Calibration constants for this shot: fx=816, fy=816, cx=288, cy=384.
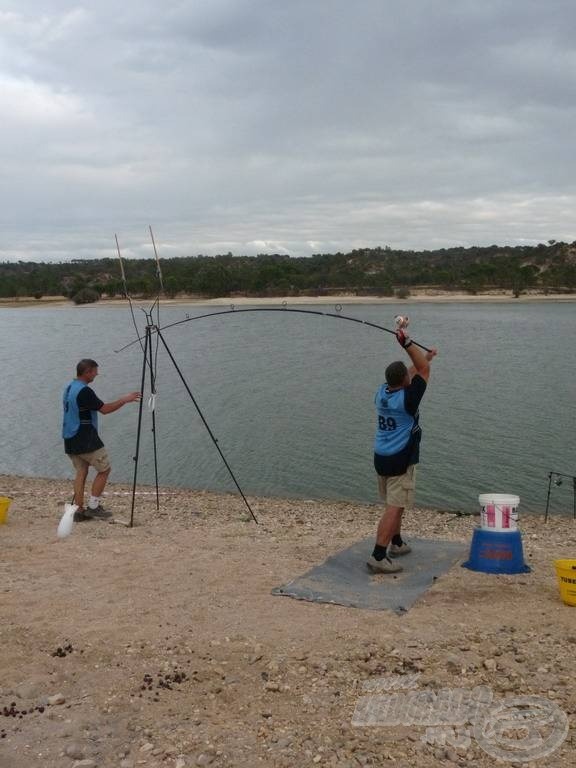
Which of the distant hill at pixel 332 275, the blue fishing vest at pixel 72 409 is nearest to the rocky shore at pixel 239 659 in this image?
the blue fishing vest at pixel 72 409

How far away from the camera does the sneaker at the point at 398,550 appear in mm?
6557

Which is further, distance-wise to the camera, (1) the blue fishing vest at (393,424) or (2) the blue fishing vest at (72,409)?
(2) the blue fishing vest at (72,409)

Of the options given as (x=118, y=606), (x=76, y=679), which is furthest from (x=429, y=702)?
(x=118, y=606)

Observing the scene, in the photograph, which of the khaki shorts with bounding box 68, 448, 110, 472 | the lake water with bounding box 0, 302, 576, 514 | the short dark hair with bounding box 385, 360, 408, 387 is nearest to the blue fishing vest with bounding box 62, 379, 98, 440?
the khaki shorts with bounding box 68, 448, 110, 472

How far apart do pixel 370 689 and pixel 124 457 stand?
12.1 metres

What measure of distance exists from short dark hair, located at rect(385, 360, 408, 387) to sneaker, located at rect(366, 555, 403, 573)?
Result: 4.36ft

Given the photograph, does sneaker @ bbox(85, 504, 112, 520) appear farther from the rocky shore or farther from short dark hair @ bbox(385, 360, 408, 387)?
short dark hair @ bbox(385, 360, 408, 387)

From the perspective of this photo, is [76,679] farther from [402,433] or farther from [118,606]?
[402,433]

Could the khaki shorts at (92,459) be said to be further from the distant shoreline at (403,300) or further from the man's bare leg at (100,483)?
the distant shoreline at (403,300)

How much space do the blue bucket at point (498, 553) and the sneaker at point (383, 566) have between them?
561mm

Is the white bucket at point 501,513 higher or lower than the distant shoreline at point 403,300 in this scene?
lower

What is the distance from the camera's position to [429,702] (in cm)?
404

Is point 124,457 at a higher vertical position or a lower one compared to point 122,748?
lower

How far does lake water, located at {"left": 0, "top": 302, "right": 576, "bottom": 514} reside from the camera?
44.8 ft
